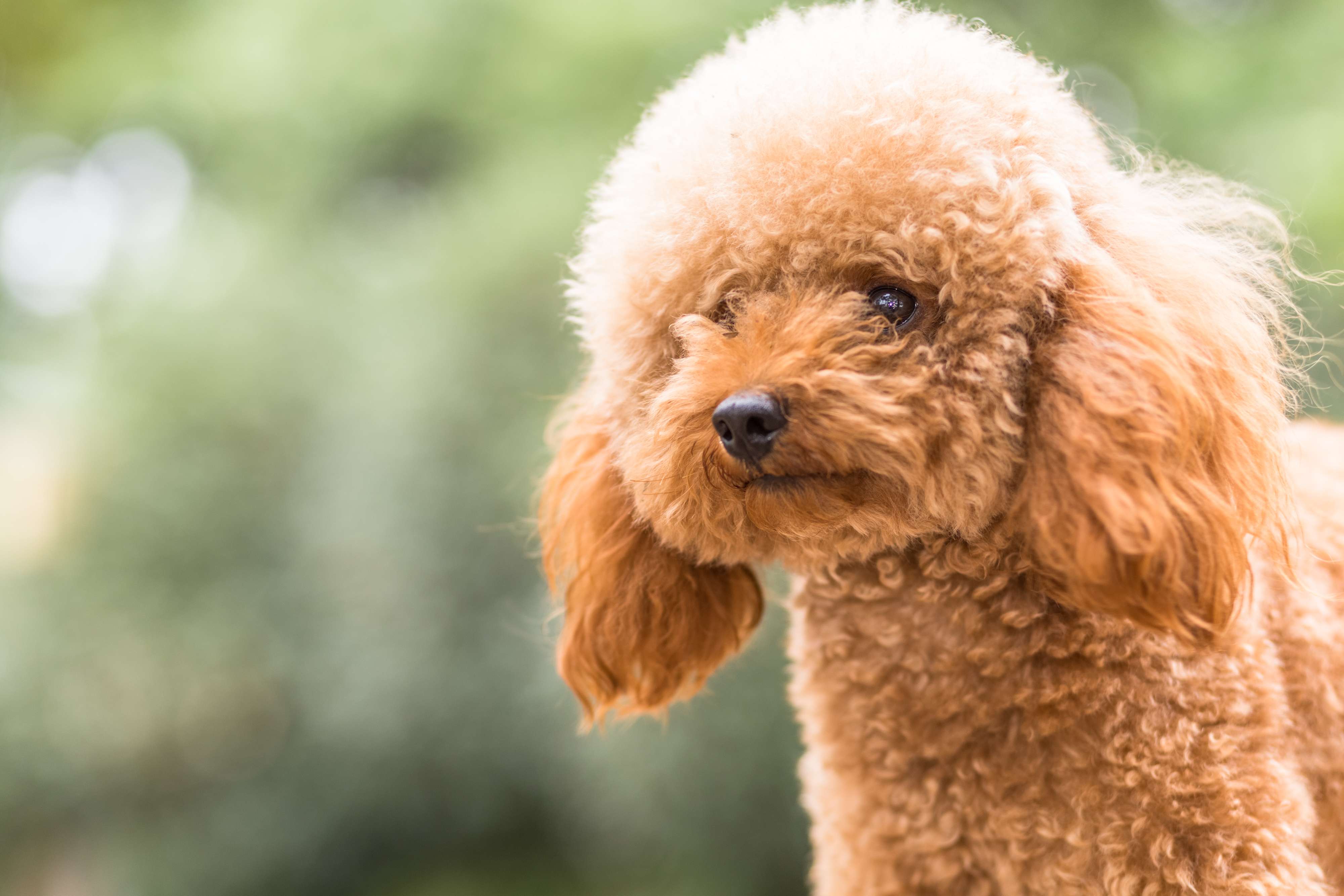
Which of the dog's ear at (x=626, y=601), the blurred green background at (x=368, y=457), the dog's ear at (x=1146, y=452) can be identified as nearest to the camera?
the dog's ear at (x=1146, y=452)

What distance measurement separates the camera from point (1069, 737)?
757 millimetres

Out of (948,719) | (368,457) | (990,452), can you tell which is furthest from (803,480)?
(368,457)

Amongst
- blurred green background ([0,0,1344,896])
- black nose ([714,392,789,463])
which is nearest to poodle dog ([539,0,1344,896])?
black nose ([714,392,789,463])

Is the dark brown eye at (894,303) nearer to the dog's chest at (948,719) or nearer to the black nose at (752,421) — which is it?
the black nose at (752,421)

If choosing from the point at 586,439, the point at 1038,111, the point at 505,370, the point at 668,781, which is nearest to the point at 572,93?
the point at 505,370

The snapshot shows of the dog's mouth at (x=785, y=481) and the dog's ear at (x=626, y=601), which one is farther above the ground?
the dog's mouth at (x=785, y=481)

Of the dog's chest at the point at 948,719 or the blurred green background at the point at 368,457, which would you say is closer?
the dog's chest at the point at 948,719

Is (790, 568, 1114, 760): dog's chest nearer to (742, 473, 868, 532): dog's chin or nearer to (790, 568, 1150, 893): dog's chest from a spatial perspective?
(790, 568, 1150, 893): dog's chest

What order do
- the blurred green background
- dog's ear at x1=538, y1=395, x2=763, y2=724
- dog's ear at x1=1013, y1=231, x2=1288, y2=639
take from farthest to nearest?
the blurred green background → dog's ear at x1=538, y1=395, x2=763, y2=724 → dog's ear at x1=1013, y1=231, x2=1288, y2=639

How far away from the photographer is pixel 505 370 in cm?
223

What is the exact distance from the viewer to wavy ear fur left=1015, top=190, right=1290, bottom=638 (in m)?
0.67

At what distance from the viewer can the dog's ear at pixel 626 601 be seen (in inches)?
36.5

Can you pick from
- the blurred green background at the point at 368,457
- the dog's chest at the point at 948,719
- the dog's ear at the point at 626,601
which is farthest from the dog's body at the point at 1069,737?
the blurred green background at the point at 368,457

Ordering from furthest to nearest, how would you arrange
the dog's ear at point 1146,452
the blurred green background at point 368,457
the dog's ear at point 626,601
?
the blurred green background at point 368,457 < the dog's ear at point 626,601 < the dog's ear at point 1146,452
